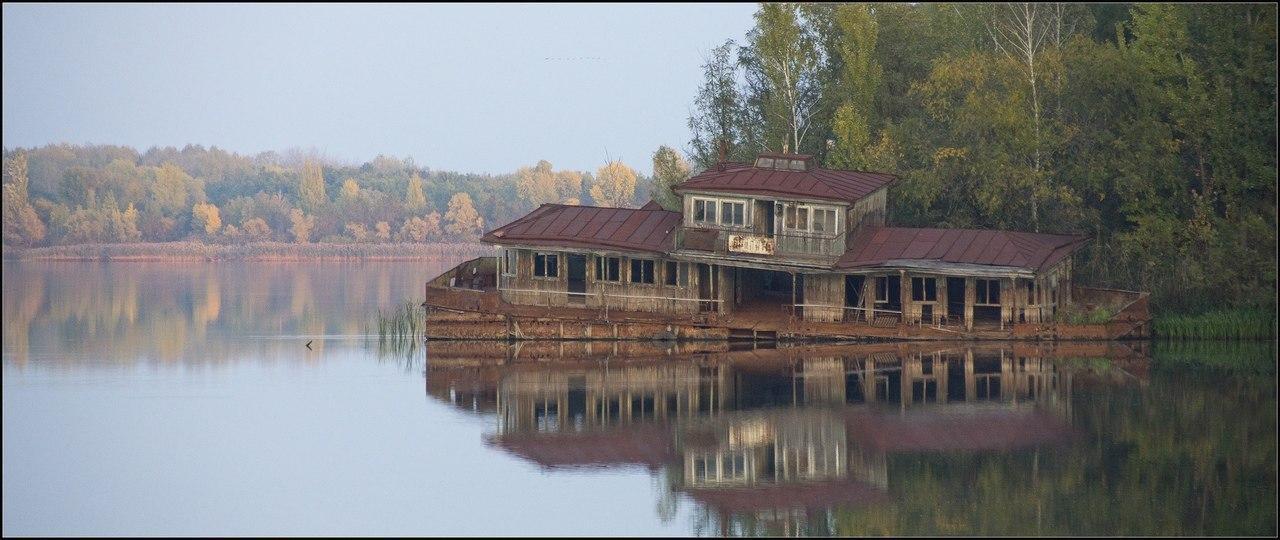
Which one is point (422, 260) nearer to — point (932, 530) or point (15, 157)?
point (15, 157)

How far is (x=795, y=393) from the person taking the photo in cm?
4241

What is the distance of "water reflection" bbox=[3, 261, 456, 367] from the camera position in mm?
55219

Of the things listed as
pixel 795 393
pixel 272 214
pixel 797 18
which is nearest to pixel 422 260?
pixel 272 214

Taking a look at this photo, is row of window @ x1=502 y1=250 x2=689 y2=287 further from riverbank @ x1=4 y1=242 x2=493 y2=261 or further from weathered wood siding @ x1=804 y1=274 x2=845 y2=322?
riverbank @ x1=4 y1=242 x2=493 y2=261

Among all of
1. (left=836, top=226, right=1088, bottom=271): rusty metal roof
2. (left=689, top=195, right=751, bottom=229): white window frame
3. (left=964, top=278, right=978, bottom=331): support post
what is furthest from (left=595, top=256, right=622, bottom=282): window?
(left=964, top=278, right=978, bottom=331): support post

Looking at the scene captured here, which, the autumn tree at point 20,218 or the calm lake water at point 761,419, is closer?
the calm lake water at point 761,419

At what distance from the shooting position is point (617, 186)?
368 ft

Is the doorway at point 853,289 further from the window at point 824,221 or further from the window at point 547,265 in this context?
the window at point 547,265

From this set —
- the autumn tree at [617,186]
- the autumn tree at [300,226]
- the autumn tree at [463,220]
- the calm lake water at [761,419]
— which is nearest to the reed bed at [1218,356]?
the calm lake water at [761,419]

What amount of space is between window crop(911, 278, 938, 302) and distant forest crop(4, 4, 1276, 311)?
166 inches

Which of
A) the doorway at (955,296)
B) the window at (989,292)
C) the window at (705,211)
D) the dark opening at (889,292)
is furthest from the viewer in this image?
the doorway at (955,296)

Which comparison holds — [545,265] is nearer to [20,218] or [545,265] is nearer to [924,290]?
[924,290]

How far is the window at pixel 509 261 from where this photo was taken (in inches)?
2110

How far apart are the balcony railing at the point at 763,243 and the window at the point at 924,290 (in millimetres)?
2604
